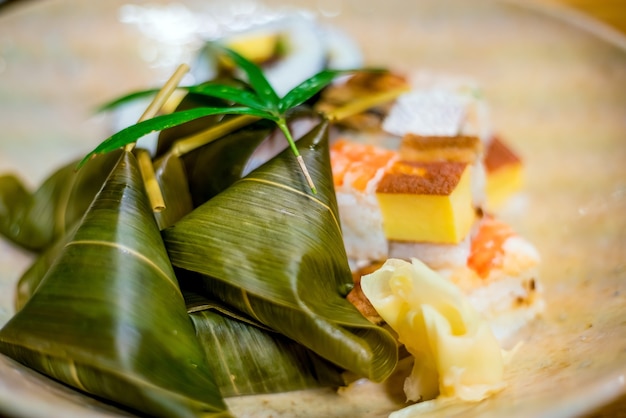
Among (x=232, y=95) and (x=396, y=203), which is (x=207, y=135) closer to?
(x=232, y=95)

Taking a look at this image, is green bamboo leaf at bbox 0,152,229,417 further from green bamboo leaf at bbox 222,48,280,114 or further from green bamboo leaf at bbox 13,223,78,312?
green bamboo leaf at bbox 222,48,280,114

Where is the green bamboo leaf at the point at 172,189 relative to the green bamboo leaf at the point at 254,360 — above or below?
above

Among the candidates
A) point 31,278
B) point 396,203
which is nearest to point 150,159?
point 31,278

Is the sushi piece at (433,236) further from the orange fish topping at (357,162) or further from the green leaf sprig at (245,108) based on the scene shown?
the green leaf sprig at (245,108)

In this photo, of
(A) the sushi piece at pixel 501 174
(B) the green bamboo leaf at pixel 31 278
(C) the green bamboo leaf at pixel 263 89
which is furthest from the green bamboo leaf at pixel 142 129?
(A) the sushi piece at pixel 501 174

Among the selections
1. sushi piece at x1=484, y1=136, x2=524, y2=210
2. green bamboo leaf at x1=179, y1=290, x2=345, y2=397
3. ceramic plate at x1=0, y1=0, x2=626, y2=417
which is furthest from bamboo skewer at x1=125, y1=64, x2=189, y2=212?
sushi piece at x1=484, y1=136, x2=524, y2=210

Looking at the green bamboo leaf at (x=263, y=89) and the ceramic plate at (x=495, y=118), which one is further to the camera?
the green bamboo leaf at (x=263, y=89)
